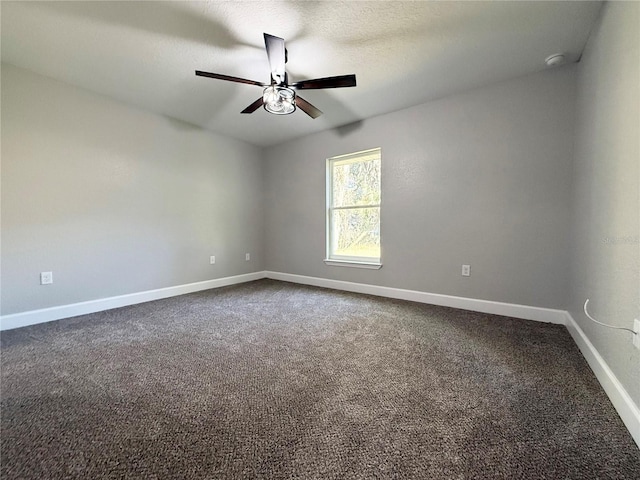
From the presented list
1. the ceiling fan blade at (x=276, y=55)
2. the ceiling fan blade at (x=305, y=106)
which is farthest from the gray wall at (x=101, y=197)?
the ceiling fan blade at (x=276, y=55)

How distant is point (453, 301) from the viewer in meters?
2.96

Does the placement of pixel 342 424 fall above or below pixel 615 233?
below

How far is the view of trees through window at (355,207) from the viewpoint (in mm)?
3641

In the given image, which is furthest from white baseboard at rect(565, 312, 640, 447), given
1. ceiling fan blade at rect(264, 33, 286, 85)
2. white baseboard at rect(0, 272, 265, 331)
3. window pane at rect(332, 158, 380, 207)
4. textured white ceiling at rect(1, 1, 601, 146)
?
white baseboard at rect(0, 272, 265, 331)

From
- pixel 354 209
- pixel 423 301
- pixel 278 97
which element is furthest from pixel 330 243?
pixel 278 97

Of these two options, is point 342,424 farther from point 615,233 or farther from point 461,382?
point 615,233

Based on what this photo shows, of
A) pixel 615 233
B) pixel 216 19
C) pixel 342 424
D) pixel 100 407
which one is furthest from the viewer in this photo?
pixel 216 19

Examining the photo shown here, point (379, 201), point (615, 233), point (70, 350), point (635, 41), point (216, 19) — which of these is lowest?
point (70, 350)

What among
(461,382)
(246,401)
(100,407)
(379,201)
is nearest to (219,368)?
(246,401)

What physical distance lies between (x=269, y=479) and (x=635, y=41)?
8.37ft

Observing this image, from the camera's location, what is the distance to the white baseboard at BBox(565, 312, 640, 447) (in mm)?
1120

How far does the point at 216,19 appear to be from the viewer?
1.86 meters

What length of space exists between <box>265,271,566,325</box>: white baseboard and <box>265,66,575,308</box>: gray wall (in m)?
0.06

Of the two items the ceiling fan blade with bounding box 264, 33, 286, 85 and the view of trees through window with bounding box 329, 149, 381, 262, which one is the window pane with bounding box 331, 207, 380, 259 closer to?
the view of trees through window with bounding box 329, 149, 381, 262
